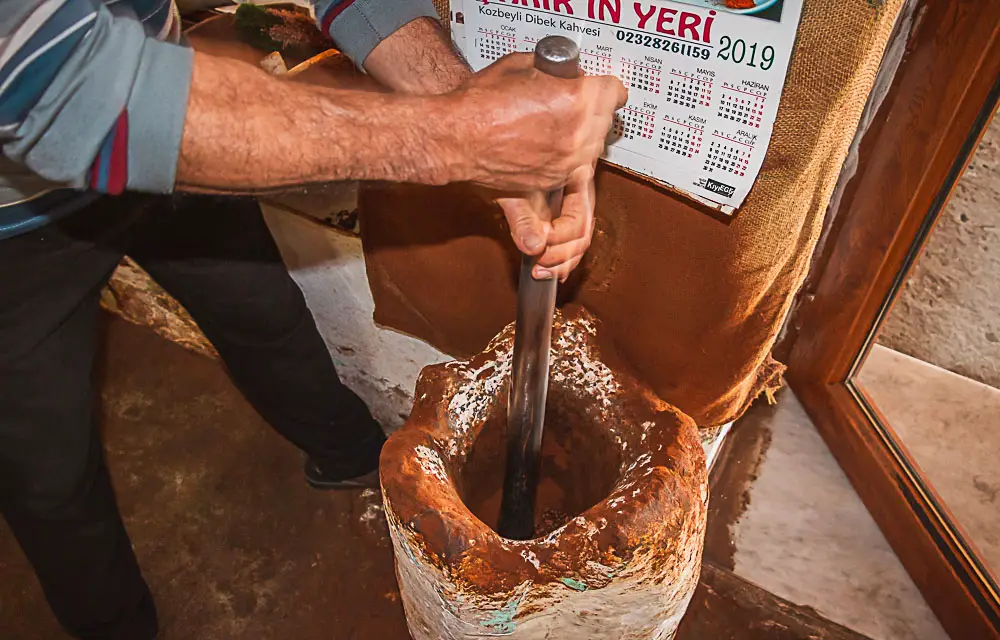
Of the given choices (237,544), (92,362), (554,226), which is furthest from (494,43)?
(237,544)

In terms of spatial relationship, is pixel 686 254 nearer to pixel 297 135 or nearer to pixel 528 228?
pixel 528 228

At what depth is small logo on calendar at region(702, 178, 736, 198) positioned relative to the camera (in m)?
0.88

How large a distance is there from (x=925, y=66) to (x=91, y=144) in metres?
1.11

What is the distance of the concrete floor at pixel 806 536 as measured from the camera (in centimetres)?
148

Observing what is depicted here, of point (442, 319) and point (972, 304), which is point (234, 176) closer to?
point (442, 319)

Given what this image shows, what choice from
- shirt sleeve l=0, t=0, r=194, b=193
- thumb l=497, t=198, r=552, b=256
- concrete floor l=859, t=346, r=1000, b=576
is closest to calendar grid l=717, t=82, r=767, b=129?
thumb l=497, t=198, r=552, b=256

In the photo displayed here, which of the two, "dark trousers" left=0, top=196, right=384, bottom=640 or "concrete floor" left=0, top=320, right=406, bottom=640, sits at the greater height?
Result: "dark trousers" left=0, top=196, right=384, bottom=640

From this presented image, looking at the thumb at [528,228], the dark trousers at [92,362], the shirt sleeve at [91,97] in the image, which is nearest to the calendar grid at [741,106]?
the thumb at [528,228]

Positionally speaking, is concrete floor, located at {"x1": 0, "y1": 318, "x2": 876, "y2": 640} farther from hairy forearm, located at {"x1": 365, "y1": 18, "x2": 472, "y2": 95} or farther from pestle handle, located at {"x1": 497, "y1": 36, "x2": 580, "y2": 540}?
hairy forearm, located at {"x1": 365, "y1": 18, "x2": 472, "y2": 95}

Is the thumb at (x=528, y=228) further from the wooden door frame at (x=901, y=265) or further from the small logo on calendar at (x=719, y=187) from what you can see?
the wooden door frame at (x=901, y=265)

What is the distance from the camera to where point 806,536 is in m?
1.59

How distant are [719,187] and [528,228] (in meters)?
0.25

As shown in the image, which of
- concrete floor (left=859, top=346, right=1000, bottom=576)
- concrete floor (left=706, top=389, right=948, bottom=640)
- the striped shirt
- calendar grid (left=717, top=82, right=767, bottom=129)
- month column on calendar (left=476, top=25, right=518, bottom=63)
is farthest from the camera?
concrete floor (left=859, top=346, right=1000, bottom=576)

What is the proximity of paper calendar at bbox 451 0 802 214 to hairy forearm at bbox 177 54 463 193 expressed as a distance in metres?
0.24
